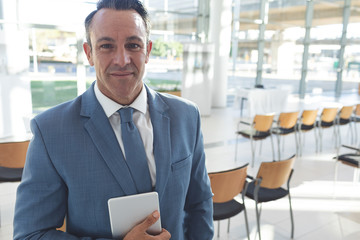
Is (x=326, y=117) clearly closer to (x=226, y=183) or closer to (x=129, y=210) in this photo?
(x=226, y=183)

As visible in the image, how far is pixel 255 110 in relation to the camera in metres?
9.52

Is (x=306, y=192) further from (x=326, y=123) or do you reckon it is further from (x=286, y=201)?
(x=326, y=123)

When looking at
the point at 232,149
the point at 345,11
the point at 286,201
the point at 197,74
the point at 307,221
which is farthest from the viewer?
the point at 345,11

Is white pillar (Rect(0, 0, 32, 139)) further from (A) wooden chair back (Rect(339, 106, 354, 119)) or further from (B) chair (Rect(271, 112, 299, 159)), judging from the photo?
(A) wooden chair back (Rect(339, 106, 354, 119))

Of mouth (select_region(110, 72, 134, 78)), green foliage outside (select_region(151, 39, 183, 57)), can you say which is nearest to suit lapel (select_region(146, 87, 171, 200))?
mouth (select_region(110, 72, 134, 78))

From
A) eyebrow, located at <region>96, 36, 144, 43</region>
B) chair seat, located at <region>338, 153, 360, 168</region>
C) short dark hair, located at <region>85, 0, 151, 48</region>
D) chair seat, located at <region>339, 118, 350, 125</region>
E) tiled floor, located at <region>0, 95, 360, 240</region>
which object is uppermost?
short dark hair, located at <region>85, 0, 151, 48</region>

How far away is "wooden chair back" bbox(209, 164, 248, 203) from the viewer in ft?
8.45

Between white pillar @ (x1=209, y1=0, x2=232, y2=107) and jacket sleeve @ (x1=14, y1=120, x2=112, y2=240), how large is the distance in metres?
9.84

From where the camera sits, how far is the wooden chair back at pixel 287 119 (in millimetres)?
5797

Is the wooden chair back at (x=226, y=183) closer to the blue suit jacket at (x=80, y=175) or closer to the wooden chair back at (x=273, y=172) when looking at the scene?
the wooden chair back at (x=273, y=172)

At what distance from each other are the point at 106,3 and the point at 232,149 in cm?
553

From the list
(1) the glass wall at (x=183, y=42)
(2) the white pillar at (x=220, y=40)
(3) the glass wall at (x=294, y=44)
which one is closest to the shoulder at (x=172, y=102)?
(1) the glass wall at (x=183, y=42)

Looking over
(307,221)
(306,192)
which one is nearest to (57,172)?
(307,221)

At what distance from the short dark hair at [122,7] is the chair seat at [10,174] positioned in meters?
2.80
